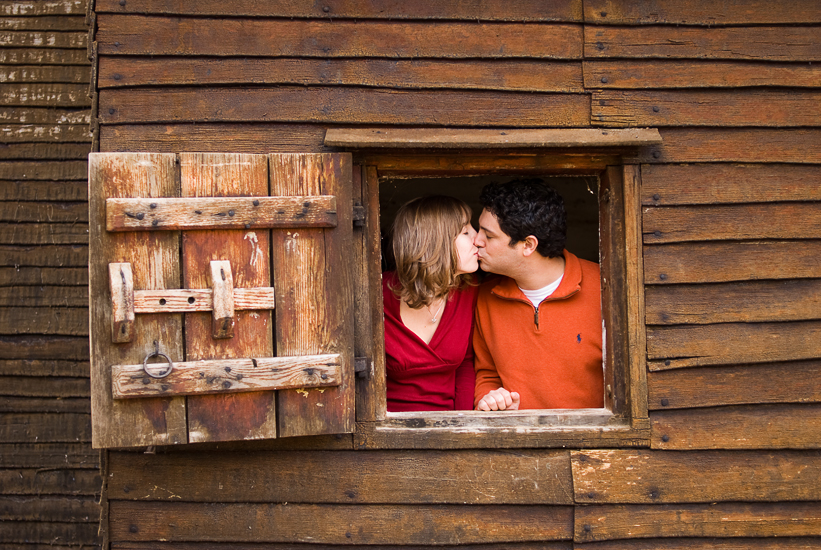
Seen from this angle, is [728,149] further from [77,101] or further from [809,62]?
[77,101]

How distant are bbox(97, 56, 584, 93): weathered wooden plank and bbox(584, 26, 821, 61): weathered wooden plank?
14cm

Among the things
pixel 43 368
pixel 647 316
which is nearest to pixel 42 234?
pixel 43 368

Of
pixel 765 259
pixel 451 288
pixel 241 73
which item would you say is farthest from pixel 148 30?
pixel 765 259

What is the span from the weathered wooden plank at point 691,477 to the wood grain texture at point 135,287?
5.00 ft

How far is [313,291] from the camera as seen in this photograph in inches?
81.6

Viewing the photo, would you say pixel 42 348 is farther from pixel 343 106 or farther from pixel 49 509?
pixel 343 106

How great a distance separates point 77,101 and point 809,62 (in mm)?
3769

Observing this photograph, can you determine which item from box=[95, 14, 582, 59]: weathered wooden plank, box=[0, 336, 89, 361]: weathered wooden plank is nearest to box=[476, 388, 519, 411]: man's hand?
box=[95, 14, 582, 59]: weathered wooden plank

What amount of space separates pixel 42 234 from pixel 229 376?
7.39 feet

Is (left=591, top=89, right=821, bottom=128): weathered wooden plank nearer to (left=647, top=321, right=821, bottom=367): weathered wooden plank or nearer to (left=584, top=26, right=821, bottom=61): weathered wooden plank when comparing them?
(left=584, top=26, right=821, bottom=61): weathered wooden plank

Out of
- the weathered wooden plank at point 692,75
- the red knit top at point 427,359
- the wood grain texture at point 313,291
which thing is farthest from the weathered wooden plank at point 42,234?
the weathered wooden plank at point 692,75

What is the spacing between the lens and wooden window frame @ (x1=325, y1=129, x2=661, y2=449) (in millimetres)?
2211

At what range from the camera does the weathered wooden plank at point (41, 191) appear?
350 centimetres

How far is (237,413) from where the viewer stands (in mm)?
2027
